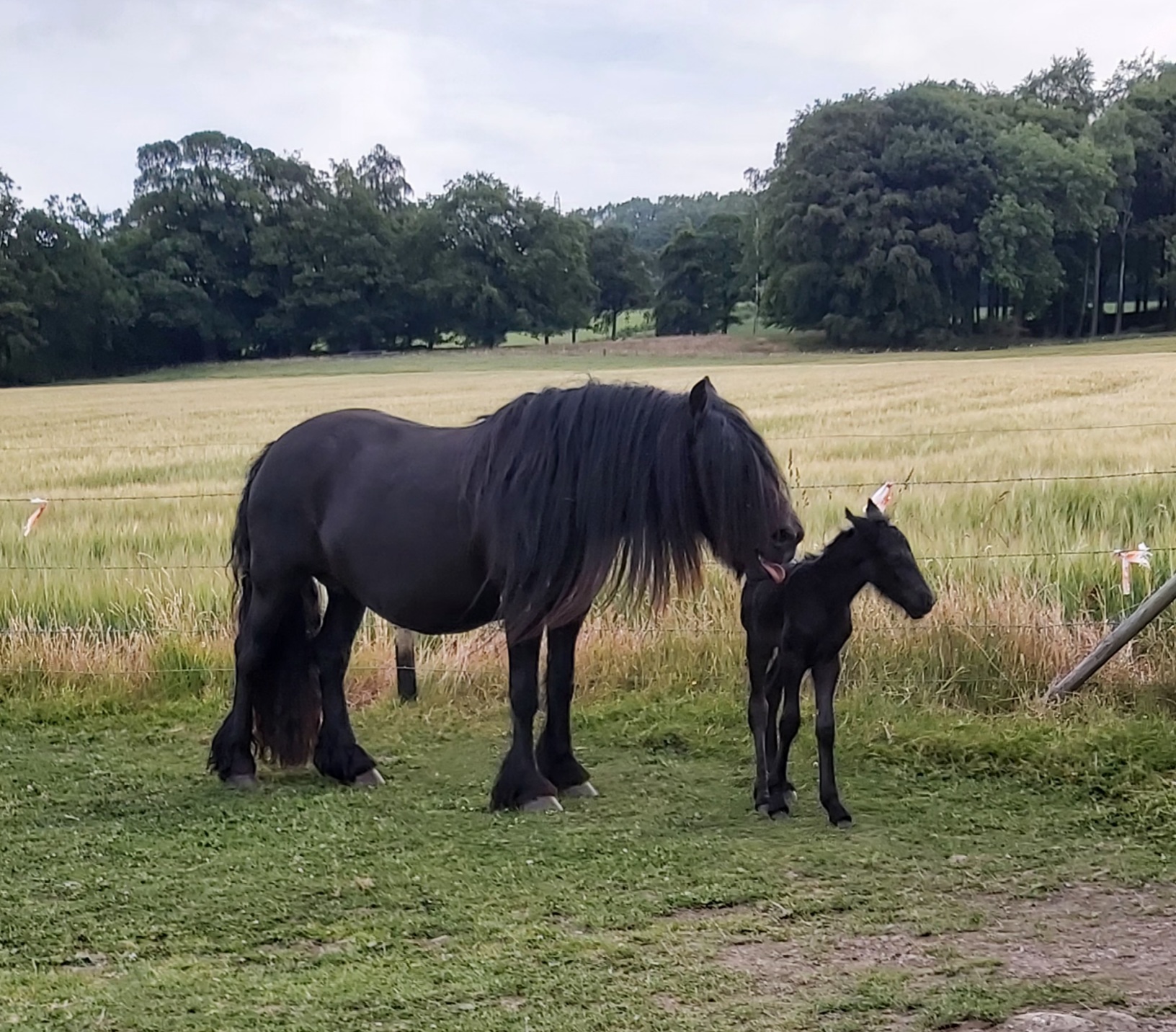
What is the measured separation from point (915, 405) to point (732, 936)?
31.4 ft

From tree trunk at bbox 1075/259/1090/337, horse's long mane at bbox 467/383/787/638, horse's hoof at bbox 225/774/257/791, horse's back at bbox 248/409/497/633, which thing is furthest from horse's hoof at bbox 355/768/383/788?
tree trunk at bbox 1075/259/1090/337

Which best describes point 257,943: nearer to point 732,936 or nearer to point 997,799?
point 732,936

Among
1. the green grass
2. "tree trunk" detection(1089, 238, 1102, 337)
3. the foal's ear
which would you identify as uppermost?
"tree trunk" detection(1089, 238, 1102, 337)

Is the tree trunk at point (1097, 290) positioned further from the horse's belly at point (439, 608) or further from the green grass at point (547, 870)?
the horse's belly at point (439, 608)

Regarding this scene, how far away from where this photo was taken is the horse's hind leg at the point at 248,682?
176 inches

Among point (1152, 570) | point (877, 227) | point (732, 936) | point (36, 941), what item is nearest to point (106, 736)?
point (36, 941)

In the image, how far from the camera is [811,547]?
6.27 metres

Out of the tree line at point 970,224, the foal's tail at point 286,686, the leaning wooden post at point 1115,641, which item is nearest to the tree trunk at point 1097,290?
the tree line at point 970,224

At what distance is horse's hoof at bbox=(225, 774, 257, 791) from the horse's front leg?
1.08 m

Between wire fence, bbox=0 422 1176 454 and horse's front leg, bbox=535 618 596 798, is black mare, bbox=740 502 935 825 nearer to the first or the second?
horse's front leg, bbox=535 618 596 798

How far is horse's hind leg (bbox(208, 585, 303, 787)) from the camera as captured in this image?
4480mm

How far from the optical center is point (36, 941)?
3002 millimetres

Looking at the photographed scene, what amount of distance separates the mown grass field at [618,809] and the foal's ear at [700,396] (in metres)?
0.88

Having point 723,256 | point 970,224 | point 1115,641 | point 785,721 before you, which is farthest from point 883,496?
point 970,224
